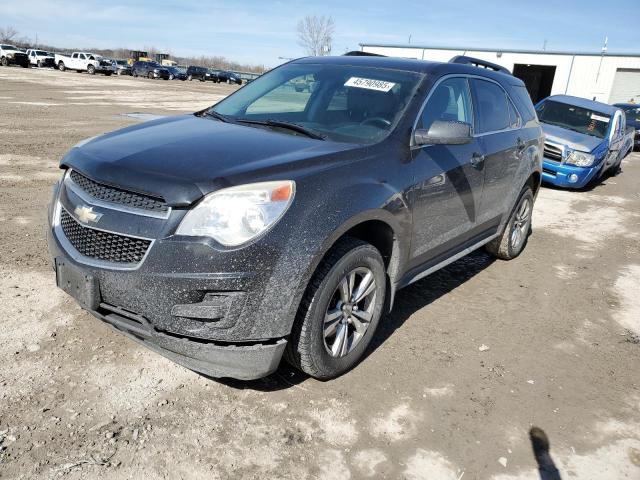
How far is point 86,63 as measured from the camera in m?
46.0

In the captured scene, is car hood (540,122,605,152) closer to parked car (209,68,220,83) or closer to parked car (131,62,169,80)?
parked car (131,62,169,80)

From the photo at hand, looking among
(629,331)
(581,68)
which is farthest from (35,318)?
(581,68)

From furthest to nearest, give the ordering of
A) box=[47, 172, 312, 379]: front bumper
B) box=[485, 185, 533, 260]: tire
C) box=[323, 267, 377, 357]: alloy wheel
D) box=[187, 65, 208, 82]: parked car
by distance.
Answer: box=[187, 65, 208, 82]: parked car
box=[485, 185, 533, 260]: tire
box=[323, 267, 377, 357]: alloy wheel
box=[47, 172, 312, 379]: front bumper

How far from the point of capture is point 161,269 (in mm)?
2439

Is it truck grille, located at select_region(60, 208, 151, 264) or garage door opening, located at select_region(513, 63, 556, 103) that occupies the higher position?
garage door opening, located at select_region(513, 63, 556, 103)

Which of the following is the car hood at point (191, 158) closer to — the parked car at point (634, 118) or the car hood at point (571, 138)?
the car hood at point (571, 138)

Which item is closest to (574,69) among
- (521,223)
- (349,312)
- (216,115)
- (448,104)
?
(521,223)

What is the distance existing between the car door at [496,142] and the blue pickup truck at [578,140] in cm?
532

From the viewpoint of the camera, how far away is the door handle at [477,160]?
4.03 metres

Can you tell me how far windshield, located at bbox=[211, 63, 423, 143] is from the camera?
11.4 ft

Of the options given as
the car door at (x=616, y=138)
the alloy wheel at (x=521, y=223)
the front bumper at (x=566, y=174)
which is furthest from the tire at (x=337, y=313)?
the car door at (x=616, y=138)

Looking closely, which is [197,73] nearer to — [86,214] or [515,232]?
[515,232]

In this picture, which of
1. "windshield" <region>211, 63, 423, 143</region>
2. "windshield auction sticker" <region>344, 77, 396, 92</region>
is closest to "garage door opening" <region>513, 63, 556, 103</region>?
"windshield" <region>211, 63, 423, 143</region>

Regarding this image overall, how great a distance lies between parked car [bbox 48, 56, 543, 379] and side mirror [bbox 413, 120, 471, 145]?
14 mm
